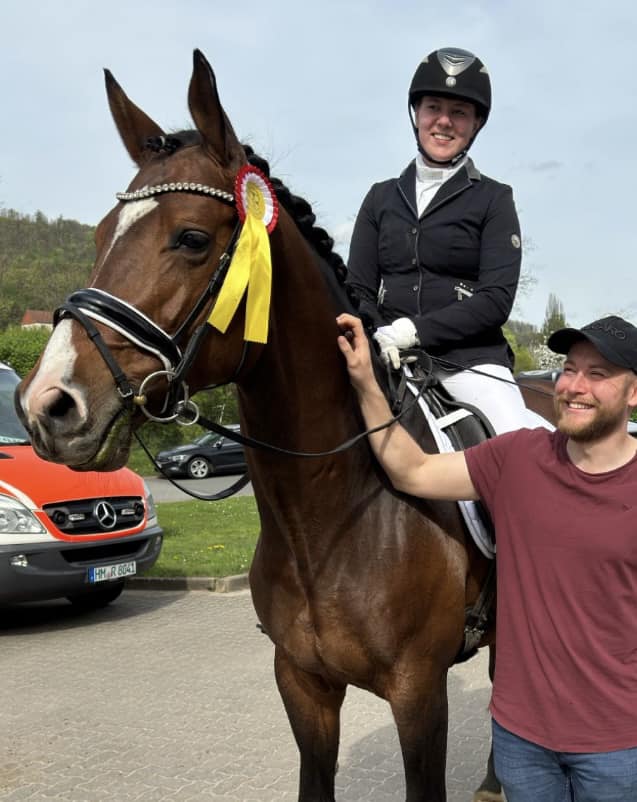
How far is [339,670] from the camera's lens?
2729 millimetres

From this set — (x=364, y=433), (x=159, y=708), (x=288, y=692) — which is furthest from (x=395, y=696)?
(x=159, y=708)

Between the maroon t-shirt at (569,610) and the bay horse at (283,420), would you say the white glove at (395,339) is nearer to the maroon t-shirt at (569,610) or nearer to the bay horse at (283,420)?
the bay horse at (283,420)

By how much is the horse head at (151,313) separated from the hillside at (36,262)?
127 ft

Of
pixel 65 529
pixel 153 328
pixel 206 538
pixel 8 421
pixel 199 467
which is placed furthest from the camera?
pixel 199 467

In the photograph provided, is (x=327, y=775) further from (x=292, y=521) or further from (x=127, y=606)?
(x=127, y=606)

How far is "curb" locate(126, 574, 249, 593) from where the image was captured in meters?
9.32

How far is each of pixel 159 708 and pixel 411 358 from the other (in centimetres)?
366

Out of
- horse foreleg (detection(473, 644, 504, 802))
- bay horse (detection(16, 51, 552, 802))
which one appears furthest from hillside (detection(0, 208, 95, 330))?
bay horse (detection(16, 51, 552, 802))

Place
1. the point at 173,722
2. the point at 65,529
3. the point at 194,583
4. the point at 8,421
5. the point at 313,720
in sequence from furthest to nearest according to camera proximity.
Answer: the point at 194,583 < the point at 8,421 < the point at 65,529 < the point at 173,722 < the point at 313,720

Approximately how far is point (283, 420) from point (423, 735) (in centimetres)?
114

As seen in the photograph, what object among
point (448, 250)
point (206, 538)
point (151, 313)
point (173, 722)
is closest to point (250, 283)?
point (151, 313)

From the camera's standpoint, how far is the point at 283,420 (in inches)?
105

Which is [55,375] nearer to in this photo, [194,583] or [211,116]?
[211,116]

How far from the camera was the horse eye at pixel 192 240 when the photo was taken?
2293 mm
